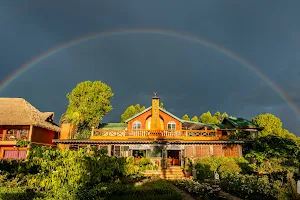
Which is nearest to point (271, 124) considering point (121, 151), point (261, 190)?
point (121, 151)

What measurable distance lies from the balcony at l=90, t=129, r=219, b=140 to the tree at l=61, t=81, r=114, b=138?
10.1 metres

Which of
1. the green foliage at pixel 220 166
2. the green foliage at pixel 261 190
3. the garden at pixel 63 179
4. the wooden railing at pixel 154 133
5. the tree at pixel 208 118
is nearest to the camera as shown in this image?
the garden at pixel 63 179

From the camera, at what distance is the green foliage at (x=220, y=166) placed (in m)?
21.4

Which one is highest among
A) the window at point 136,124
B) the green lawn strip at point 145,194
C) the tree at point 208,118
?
the tree at point 208,118

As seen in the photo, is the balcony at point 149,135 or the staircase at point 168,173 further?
the balcony at point 149,135

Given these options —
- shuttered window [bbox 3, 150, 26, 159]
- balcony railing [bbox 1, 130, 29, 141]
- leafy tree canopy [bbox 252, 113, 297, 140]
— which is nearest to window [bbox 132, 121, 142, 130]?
balcony railing [bbox 1, 130, 29, 141]

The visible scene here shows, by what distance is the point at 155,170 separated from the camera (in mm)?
23312

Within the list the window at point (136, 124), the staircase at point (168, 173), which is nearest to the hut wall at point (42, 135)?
the window at point (136, 124)

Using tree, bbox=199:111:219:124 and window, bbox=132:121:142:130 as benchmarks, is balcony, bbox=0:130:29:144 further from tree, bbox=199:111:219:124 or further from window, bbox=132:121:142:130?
tree, bbox=199:111:219:124

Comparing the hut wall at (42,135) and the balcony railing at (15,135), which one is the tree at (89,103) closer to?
the hut wall at (42,135)

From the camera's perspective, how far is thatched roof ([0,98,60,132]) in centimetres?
3153

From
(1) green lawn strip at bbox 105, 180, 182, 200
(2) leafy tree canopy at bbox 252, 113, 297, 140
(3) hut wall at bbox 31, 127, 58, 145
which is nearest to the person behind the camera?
(1) green lawn strip at bbox 105, 180, 182, 200

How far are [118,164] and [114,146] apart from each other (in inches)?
557

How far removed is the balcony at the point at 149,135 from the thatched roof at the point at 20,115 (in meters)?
10.6
